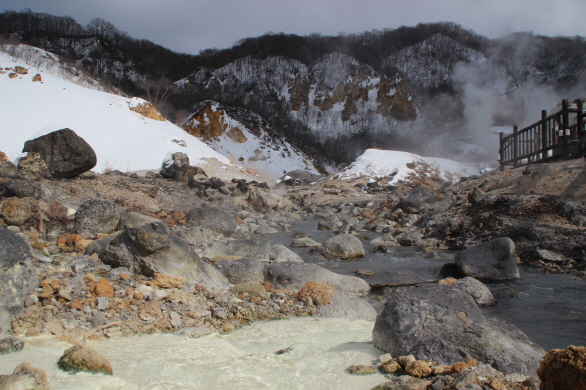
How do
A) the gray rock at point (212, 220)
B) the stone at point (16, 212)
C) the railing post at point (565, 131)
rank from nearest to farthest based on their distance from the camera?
the stone at point (16, 212) → the gray rock at point (212, 220) → the railing post at point (565, 131)

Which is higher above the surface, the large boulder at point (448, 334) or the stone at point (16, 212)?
the stone at point (16, 212)

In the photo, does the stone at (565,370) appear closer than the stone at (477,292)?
Yes

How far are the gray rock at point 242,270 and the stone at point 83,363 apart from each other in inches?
96.4

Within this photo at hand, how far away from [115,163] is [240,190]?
212 inches

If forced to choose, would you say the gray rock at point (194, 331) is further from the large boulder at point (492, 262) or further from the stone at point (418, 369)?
the large boulder at point (492, 262)

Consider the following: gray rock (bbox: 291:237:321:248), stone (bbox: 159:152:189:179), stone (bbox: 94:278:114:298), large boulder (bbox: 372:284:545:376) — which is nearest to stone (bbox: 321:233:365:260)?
gray rock (bbox: 291:237:321:248)

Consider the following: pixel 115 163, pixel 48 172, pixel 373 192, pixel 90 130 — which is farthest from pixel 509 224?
pixel 90 130

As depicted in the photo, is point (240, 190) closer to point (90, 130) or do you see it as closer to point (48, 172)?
point (48, 172)

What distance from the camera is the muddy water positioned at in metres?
3.86

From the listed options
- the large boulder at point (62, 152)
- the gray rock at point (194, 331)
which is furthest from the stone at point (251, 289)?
the large boulder at point (62, 152)

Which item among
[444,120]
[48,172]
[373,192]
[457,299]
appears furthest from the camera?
[444,120]

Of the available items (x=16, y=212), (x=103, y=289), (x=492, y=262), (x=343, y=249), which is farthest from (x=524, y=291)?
(x=16, y=212)

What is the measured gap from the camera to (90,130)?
17.9 m

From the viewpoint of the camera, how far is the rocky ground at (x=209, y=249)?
340 cm
